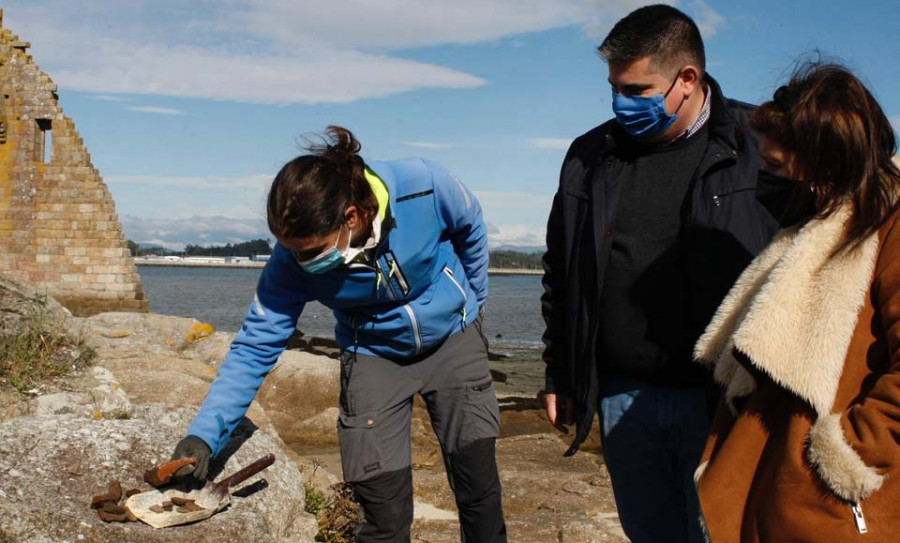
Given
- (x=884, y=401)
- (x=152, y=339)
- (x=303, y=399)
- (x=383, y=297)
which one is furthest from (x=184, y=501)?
(x=152, y=339)

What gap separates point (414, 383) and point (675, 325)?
127 centimetres

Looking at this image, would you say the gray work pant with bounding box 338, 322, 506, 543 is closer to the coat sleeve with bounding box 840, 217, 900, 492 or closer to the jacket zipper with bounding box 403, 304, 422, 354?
the jacket zipper with bounding box 403, 304, 422, 354

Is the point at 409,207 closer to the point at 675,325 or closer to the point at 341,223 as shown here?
the point at 341,223

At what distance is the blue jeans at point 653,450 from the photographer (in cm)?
303

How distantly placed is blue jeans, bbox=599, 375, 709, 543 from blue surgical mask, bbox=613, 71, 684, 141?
83 centimetres

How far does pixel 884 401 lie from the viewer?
1979 mm

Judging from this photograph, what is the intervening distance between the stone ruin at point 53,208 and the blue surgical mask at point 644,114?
23.0 metres

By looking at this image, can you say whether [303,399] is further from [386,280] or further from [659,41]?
[659,41]

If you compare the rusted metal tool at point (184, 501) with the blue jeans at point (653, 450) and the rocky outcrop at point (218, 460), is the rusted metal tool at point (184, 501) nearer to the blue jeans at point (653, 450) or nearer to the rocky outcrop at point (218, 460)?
the rocky outcrop at point (218, 460)

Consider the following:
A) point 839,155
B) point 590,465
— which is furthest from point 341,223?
point 590,465

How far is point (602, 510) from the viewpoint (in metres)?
6.77

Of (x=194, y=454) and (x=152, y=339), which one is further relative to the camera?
(x=152, y=339)

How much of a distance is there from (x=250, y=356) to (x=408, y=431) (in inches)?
28.1

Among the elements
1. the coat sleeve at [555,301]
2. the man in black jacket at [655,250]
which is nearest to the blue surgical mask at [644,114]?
the man in black jacket at [655,250]
